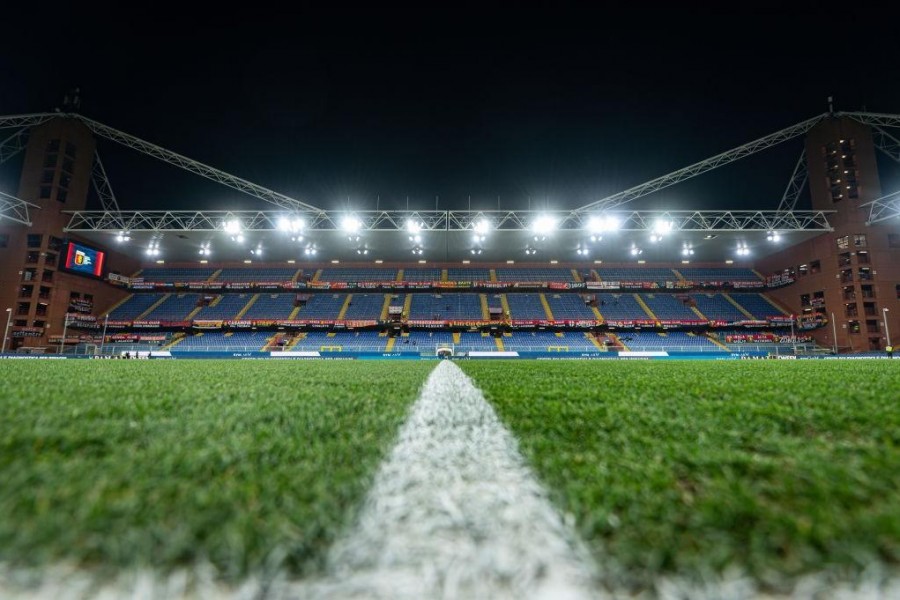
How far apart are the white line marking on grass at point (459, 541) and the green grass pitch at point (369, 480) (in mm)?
50

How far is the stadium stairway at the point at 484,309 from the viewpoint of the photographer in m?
31.2

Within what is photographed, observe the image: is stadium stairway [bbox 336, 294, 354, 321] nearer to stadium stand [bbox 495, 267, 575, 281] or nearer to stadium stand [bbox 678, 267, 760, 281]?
stadium stand [bbox 495, 267, 575, 281]

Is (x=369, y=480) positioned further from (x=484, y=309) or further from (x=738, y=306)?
(x=738, y=306)

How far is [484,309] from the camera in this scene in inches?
1268

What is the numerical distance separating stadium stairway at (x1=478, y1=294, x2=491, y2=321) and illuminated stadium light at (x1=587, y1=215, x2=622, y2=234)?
1072 cm

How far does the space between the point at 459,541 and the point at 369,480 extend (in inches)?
14.4

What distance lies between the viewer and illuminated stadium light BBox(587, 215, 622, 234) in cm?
2477

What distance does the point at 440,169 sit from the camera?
2750cm

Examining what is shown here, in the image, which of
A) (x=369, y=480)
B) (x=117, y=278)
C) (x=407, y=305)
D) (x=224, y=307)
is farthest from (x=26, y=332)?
(x=369, y=480)

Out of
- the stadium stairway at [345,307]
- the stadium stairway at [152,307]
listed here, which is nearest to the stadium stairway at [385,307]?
the stadium stairway at [345,307]

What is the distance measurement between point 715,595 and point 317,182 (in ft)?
99.8

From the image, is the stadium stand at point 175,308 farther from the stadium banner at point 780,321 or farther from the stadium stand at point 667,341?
the stadium banner at point 780,321

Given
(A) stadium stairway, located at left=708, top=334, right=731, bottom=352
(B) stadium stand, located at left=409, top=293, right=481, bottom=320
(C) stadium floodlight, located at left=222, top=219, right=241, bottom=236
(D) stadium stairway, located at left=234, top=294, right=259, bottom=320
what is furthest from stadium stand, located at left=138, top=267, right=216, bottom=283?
(A) stadium stairway, located at left=708, top=334, right=731, bottom=352

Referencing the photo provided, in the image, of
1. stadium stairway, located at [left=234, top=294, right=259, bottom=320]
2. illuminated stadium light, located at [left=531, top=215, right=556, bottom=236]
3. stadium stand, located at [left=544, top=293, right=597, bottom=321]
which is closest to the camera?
illuminated stadium light, located at [left=531, top=215, right=556, bottom=236]
